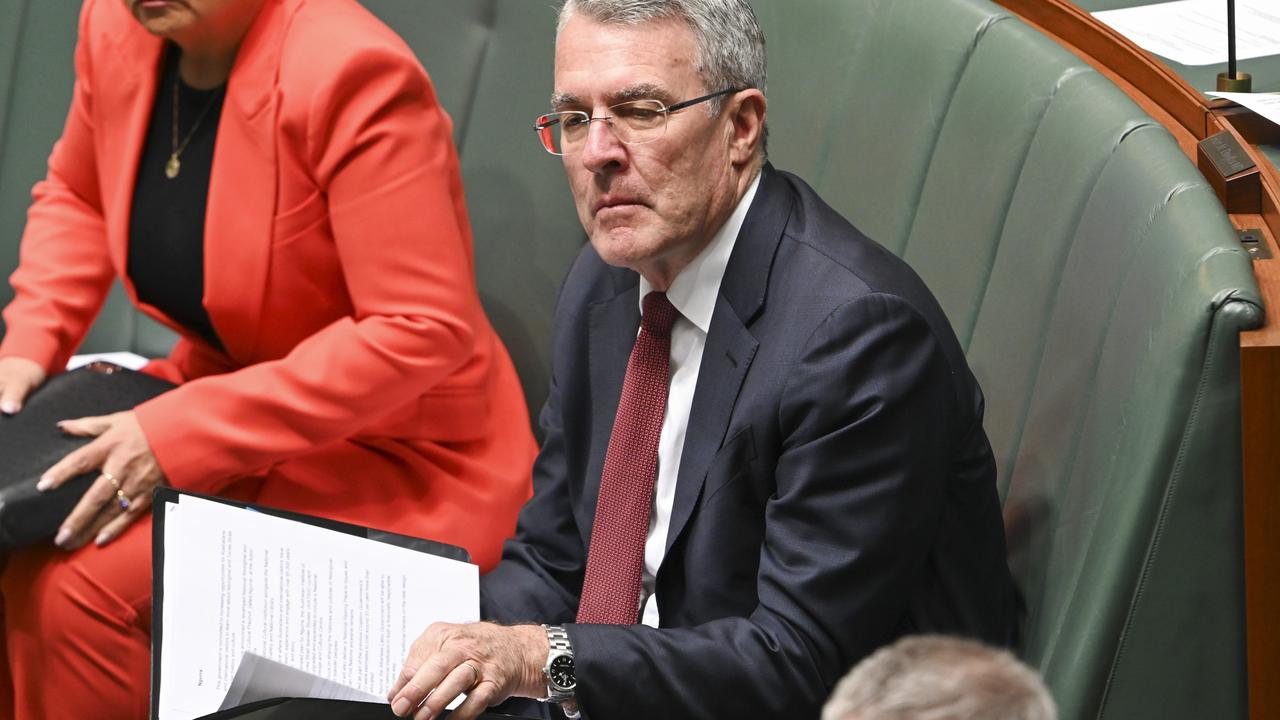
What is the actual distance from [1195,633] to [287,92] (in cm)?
133

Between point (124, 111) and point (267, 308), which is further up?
point (124, 111)

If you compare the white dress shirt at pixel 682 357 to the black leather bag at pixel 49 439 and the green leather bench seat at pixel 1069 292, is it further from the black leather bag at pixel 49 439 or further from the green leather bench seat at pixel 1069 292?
the black leather bag at pixel 49 439

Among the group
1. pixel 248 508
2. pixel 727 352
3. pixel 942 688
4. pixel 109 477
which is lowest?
pixel 109 477

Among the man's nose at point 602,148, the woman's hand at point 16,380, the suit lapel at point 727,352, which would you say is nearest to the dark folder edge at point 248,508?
the suit lapel at point 727,352

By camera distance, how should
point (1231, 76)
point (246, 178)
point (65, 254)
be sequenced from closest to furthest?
point (1231, 76) → point (246, 178) → point (65, 254)

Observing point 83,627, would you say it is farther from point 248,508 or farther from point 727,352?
point 727,352

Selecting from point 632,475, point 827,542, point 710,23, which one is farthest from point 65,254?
point 827,542

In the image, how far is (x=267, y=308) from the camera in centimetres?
214

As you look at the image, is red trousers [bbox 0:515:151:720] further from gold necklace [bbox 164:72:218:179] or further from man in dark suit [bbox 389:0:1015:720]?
man in dark suit [bbox 389:0:1015:720]

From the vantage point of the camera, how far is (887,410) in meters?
1.38

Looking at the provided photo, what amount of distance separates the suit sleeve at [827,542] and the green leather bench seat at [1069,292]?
0.50 feet

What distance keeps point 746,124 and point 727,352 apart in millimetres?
245

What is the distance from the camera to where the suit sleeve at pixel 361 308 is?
2006mm

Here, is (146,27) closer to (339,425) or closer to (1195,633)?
(339,425)
